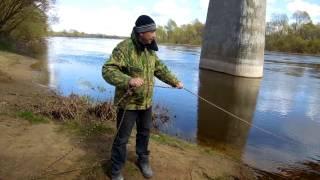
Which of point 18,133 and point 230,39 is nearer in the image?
point 18,133

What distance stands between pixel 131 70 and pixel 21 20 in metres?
39.6

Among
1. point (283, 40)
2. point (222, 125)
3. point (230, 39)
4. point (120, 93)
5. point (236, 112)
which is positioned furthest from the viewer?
point (283, 40)

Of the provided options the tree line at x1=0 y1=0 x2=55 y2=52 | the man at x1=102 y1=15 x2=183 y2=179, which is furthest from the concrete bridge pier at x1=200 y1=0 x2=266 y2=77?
the man at x1=102 y1=15 x2=183 y2=179

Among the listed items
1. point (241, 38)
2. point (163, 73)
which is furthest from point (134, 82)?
point (241, 38)

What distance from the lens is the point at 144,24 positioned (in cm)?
602

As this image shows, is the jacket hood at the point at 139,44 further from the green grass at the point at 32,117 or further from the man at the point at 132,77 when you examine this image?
the green grass at the point at 32,117

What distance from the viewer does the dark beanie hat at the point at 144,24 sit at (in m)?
6.00

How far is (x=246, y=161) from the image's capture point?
408 inches

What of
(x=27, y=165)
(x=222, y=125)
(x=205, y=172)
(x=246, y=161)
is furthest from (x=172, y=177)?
(x=222, y=125)

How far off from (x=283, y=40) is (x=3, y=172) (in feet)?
369

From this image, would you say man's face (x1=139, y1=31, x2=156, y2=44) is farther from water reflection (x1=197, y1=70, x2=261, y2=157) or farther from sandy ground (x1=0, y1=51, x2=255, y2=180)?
water reflection (x1=197, y1=70, x2=261, y2=157)

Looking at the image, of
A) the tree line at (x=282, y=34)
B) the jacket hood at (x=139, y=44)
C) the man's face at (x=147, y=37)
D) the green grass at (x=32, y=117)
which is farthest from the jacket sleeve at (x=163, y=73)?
the tree line at (x=282, y=34)

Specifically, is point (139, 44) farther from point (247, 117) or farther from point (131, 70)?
point (247, 117)

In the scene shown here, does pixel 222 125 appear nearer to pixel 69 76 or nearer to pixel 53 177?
pixel 53 177
